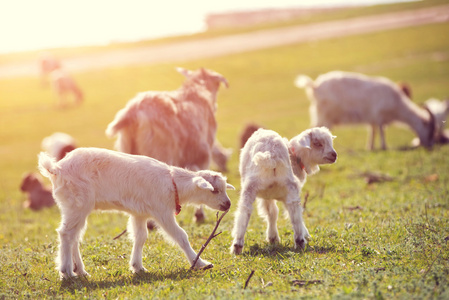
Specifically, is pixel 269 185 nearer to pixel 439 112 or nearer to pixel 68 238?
pixel 68 238

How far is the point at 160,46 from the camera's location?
52.1 meters

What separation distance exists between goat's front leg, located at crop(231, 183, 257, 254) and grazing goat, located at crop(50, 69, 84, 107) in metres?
28.6

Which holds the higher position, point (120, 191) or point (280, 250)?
point (120, 191)

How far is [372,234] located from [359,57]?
35434 mm

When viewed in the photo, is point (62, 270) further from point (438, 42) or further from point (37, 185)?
point (438, 42)

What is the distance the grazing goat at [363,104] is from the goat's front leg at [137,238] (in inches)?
476

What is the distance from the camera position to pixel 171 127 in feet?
30.9

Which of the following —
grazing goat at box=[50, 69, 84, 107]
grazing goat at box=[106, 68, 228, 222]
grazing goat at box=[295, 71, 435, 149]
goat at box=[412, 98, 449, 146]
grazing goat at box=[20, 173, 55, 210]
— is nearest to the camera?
grazing goat at box=[106, 68, 228, 222]

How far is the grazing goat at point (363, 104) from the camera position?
1844cm

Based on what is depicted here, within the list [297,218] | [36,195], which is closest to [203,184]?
[297,218]

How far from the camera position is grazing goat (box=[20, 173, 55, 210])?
46.5 feet

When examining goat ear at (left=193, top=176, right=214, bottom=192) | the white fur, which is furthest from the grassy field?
A: the white fur

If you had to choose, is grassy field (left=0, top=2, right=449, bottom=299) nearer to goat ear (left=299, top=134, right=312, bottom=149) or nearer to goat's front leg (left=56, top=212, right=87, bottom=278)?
goat's front leg (left=56, top=212, right=87, bottom=278)

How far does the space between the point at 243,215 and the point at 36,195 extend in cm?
868
